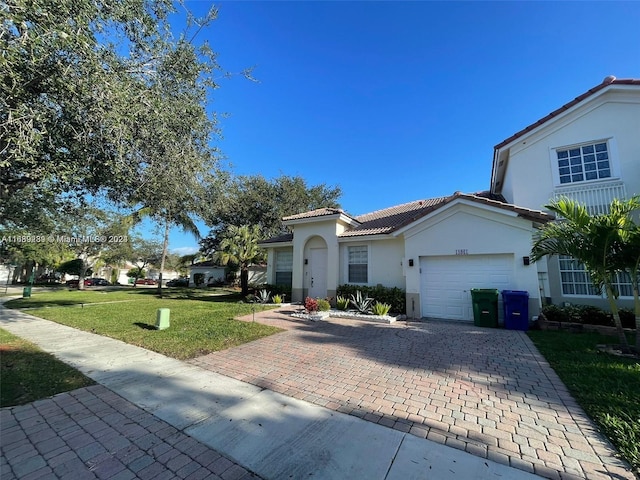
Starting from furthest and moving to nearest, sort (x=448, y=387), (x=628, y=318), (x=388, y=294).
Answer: (x=388, y=294) → (x=628, y=318) → (x=448, y=387)

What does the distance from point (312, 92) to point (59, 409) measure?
14.9 m

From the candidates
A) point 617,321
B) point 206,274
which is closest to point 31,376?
point 617,321

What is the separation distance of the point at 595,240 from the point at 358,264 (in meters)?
9.25

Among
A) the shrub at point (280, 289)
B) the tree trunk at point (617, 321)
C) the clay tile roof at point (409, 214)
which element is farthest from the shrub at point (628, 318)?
the shrub at point (280, 289)

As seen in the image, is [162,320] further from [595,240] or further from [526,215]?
[526,215]

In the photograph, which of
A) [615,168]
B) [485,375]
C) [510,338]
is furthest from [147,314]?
[615,168]

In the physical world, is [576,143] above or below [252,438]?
above

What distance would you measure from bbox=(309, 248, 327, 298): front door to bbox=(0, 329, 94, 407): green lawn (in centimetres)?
1092

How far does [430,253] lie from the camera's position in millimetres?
11367

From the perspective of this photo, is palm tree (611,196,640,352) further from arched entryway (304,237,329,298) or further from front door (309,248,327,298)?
front door (309,248,327,298)

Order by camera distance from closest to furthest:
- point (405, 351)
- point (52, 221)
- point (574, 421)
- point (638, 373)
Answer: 1. point (574, 421)
2. point (638, 373)
3. point (405, 351)
4. point (52, 221)

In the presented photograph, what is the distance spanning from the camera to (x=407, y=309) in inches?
458

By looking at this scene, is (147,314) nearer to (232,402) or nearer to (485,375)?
(232,402)

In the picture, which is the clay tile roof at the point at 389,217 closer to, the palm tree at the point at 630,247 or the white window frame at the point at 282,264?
the white window frame at the point at 282,264
